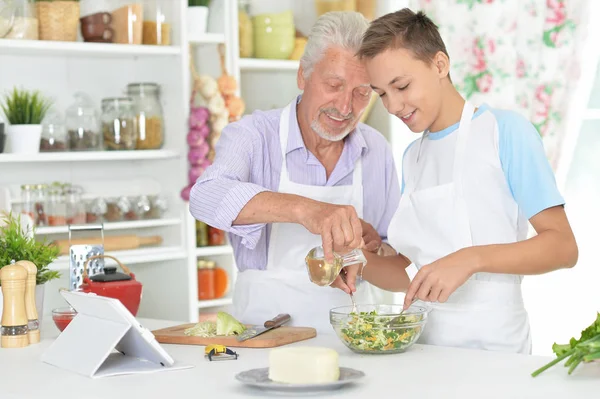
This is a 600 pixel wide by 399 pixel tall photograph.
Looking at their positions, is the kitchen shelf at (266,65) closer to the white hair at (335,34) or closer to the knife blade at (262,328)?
the white hair at (335,34)

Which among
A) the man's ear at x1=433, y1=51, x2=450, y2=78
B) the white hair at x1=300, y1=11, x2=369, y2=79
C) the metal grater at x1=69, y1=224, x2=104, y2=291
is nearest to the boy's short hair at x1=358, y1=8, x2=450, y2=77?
the man's ear at x1=433, y1=51, x2=450, y2=78

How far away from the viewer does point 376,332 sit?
2.02 metres

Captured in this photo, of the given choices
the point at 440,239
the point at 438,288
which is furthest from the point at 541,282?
the point at 438,288

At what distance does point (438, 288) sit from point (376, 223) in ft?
2.77

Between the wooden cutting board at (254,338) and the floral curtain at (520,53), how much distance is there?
6.51ft

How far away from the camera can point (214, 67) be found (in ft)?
13.2

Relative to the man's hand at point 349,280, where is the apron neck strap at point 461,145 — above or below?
above

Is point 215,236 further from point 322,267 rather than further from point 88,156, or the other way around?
Result: point 322,267

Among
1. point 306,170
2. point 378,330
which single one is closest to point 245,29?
point 306,170

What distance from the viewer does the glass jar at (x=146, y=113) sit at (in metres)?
3.82

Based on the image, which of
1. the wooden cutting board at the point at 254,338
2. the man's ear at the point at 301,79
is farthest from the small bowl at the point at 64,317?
the man's ear at the point at 301,79

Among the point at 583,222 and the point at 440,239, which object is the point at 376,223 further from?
the point at 583,222

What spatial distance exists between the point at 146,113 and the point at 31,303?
1.61 meters

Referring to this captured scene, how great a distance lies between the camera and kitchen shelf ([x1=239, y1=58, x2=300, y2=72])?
13.2ft
